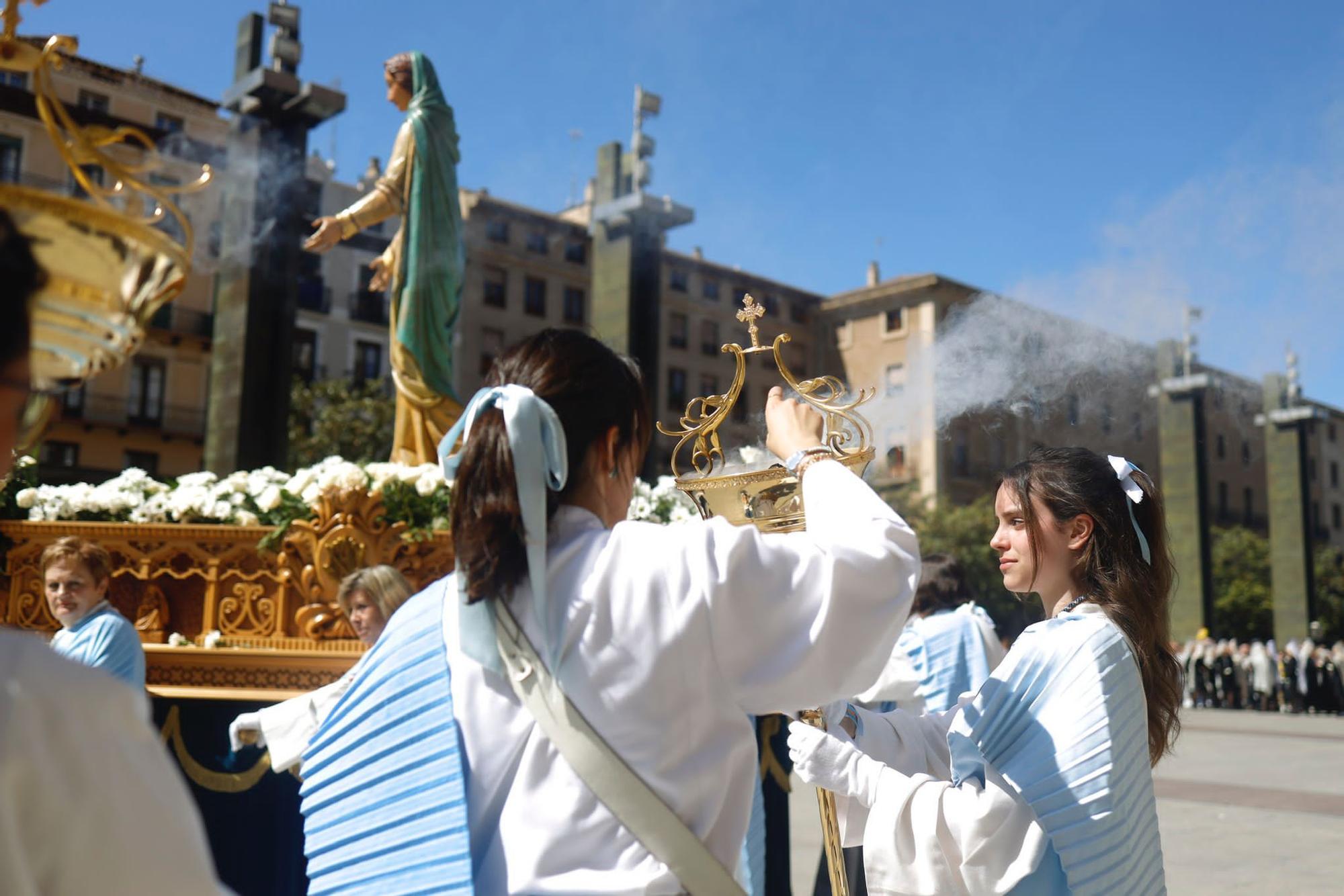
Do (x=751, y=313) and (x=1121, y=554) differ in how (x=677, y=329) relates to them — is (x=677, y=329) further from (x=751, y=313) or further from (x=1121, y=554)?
(x=1121, y=554)

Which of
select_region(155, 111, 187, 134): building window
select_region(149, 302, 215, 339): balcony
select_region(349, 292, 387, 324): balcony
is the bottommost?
select_region(149, 302, 215, 339): balcony

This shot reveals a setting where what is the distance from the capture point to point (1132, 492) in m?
2.89

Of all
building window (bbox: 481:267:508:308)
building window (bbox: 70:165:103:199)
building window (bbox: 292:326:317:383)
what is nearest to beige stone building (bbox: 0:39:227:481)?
building window (bbox: 292:326:317:383)

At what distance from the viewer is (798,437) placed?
86.7 inches

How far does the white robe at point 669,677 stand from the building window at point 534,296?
4636cm

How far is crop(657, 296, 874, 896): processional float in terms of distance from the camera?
2613 mm

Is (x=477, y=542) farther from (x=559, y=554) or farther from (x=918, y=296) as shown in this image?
(x=918, y=296)

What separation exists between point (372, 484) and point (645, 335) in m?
11.1

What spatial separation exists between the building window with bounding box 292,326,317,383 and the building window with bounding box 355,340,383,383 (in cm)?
156

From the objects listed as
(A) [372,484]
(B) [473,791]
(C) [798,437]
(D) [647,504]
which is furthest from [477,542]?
(D) [647,504]

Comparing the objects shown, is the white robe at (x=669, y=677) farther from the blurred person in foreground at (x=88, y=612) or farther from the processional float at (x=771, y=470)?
the blurred person in foreground at (x=88, y=612)

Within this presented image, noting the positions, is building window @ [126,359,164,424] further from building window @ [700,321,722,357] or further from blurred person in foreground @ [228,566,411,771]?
blurred person in foreground @ [228,566,411,771]

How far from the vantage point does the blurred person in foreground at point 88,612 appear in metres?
4.82

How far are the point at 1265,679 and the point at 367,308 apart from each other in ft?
98.9
